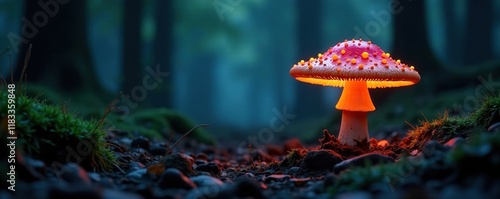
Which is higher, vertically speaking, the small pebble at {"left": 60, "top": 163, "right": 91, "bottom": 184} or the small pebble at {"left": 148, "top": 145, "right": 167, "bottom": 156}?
the small pebble at {"left": 60, "top": 163, "right": 91, "bottom": 184}

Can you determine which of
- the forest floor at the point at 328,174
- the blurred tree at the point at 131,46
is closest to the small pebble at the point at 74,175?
the forest floor at the point at 328,174

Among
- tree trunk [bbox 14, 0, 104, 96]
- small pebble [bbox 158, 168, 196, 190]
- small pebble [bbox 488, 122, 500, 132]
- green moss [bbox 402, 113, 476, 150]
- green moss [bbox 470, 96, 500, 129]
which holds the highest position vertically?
tree trunk [bbox 14, 0, 104, 96]

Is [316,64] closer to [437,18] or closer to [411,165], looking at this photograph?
[411,165]

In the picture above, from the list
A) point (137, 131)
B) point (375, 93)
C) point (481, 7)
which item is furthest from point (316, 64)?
point (481, 7)

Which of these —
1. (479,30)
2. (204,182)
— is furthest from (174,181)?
(479,30)

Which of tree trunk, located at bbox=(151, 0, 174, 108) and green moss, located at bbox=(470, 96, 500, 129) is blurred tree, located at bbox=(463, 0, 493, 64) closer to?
tree trunk, located at bbox=(151, 0, 174, 108)

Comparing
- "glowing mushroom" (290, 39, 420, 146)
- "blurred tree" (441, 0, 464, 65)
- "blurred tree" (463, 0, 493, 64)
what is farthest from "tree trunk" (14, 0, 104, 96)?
"blurred tree" (441, 0, 464, 65)
